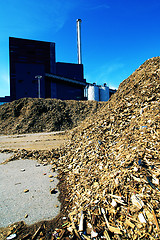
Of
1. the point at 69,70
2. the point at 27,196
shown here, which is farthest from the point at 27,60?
the point at 27,196

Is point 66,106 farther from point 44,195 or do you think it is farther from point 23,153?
point 44,195

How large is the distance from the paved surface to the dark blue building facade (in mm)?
24991

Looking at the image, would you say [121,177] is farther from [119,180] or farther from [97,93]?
[97,93]

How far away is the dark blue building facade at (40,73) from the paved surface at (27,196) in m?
25.0

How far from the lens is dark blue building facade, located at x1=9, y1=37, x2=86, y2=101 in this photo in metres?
26.9

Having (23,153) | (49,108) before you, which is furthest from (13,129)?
(23,153)

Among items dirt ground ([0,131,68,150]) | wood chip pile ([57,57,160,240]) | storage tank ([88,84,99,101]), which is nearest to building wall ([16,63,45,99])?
storage tank ([88,84,99,101])

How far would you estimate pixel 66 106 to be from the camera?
54.5 feet

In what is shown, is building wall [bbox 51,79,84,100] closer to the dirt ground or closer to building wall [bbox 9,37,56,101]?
building wall [bbox 9,37,56,101]

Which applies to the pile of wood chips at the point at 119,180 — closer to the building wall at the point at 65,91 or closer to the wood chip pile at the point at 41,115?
the wood chip pile at the point at 41,115

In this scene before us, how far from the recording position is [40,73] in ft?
89.7

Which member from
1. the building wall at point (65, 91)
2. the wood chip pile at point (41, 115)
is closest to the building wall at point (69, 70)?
the building wall at point (65, 91)

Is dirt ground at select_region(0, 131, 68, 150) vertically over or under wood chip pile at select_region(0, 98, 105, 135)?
under

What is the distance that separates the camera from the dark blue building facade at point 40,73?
26906 mm
